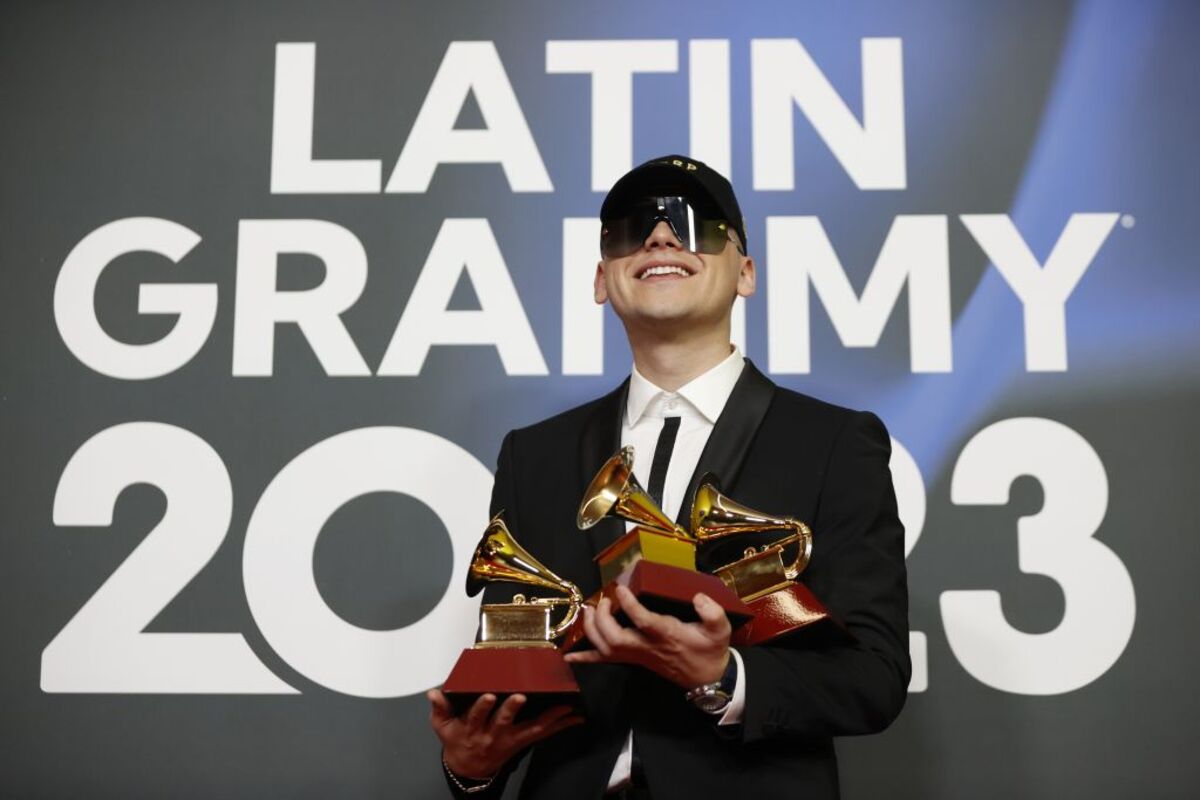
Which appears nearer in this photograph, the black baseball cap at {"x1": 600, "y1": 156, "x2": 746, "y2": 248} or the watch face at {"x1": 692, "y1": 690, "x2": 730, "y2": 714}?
the watch face at {"x1": 692, "y1": 690, "x2": 730, "y2": 714}

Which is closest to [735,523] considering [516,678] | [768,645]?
[768,645]

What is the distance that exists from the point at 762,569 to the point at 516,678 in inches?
16.7

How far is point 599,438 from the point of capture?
2574 mm

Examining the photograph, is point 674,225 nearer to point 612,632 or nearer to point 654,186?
point 654,186

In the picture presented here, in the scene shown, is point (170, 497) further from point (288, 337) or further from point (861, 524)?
point (861, 524)

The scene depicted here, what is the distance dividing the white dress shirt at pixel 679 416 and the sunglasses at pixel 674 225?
0.23 meters

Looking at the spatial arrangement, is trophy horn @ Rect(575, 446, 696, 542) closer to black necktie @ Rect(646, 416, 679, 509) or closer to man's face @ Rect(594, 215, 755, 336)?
black necktie @ Rect(646, 416, 679, 509)

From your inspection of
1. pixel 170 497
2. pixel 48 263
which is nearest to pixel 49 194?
pixel 48 263

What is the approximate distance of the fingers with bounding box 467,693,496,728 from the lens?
6.90 ft

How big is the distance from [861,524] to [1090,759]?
1300mm

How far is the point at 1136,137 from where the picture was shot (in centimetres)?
352

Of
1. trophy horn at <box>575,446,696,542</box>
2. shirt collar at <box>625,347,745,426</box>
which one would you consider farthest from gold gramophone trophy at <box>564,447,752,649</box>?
shirt collar at <box>625,347,745,426</box>

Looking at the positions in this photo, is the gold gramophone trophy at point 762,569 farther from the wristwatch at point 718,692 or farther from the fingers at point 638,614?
the fingers at point 638,614

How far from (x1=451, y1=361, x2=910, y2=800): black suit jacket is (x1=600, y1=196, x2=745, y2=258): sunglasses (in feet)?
0.89
